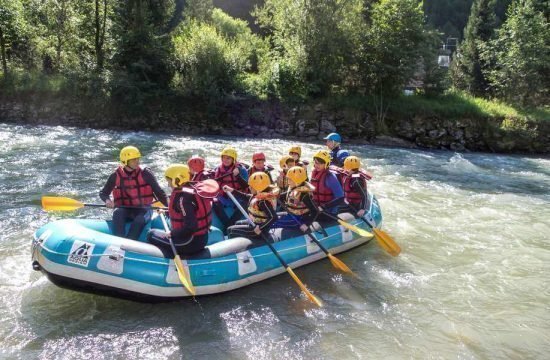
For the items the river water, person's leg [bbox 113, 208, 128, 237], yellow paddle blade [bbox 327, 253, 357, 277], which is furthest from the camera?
yellow paddle blade [bbox 327, 253, 357, 277]

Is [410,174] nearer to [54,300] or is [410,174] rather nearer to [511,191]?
[511,191]

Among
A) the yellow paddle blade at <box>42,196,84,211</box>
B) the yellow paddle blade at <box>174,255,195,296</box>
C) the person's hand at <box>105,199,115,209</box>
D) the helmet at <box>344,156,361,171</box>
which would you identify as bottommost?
the yellow paddle blade at <box>174,255,195,296</box>

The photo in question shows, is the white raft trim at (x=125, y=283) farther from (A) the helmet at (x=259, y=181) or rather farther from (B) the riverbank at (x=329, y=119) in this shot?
(B) the riverbank at (x=329, y=119)

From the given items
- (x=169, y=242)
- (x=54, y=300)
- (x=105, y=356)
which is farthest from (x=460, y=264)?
(x=54, y=300)

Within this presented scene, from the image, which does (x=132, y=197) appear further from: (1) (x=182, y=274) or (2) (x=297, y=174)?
(2) (x=297, y=174)

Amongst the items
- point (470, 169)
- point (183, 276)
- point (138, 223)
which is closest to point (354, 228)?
point (183, 276)

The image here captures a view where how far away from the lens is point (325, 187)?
19.6ft

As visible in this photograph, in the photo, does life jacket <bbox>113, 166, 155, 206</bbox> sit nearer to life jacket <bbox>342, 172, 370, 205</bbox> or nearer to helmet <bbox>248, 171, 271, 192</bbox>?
helmet <bbox>248, 171, 271, 192</bbox>

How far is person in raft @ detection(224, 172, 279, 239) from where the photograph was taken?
16.5 feet

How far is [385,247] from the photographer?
6023 mm

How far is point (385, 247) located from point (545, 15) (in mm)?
19840

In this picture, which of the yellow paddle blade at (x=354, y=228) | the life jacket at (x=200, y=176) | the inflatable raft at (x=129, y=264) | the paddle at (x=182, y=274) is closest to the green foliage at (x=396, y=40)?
the yellow paddle blade at (x=354, y=228)

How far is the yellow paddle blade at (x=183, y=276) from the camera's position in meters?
4.17

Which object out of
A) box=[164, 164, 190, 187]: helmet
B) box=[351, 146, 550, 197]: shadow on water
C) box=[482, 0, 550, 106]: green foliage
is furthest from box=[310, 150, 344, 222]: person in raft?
box=[482, 0, 550, 106]: green foliage
